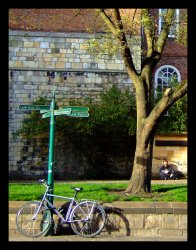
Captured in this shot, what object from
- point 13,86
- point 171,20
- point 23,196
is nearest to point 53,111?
point 23,196

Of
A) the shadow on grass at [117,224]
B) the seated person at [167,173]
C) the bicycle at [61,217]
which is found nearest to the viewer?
the bicycle at [61,217]

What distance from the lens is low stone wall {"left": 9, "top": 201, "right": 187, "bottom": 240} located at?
8211 mm

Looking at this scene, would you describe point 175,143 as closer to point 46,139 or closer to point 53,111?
point 46,139

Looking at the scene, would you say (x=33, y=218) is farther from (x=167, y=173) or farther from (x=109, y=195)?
(x=167, y=173)

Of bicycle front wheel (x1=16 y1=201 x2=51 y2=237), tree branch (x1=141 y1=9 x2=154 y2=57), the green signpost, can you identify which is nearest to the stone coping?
bicycle front wheel (x1=16 y1=201 x2=51 y2=237)

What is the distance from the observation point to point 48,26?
19703mm

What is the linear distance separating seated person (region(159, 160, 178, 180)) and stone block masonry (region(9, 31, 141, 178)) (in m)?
4.22

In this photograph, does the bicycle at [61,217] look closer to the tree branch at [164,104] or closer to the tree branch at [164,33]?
the tree branch at [164,104]

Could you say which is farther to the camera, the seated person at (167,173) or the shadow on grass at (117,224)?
the seated person at (167,173)

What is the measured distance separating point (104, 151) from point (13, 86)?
5225 mm

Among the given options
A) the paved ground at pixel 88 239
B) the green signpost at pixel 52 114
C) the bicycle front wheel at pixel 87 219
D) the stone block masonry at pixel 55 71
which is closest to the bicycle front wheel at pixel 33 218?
the paved ground at pixel 88 239

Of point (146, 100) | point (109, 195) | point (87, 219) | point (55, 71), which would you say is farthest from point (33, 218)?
point (55, 71)

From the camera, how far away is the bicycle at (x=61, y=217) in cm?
791

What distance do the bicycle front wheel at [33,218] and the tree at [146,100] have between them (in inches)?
95.5
